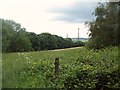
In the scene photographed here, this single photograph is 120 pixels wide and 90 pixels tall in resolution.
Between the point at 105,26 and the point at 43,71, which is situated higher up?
the point at 105,26

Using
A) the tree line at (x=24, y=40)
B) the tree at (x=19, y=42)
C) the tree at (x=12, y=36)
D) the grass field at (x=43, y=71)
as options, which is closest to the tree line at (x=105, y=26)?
the tree line at (x=24, y=40)

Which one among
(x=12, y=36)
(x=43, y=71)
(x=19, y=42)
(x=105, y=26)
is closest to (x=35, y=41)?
(x=19, y=42)

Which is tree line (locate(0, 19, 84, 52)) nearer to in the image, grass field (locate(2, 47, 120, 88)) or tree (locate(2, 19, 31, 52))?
tree (locate(2, 19, 31, 52))

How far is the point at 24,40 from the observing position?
7668 mm

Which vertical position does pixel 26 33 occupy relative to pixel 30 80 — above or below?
above

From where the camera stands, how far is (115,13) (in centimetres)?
1276

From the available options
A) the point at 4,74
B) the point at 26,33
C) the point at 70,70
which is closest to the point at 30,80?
the point at 4,74

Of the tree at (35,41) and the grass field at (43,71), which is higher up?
the tree at (35,41)

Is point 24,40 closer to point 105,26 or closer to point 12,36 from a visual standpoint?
point 12,36

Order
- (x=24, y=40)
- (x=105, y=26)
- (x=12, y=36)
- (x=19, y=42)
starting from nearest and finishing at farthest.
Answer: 1. (x=12, y=36)
2. (x=19, y=42)
3. (x=24, y=40)
4. (x=105, y=26)

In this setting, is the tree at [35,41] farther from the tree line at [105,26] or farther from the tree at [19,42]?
the tree line at [105,26]

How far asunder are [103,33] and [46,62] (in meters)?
6.09

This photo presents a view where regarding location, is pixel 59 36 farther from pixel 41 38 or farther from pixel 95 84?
pixel 95 84

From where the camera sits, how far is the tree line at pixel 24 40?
6732mm
